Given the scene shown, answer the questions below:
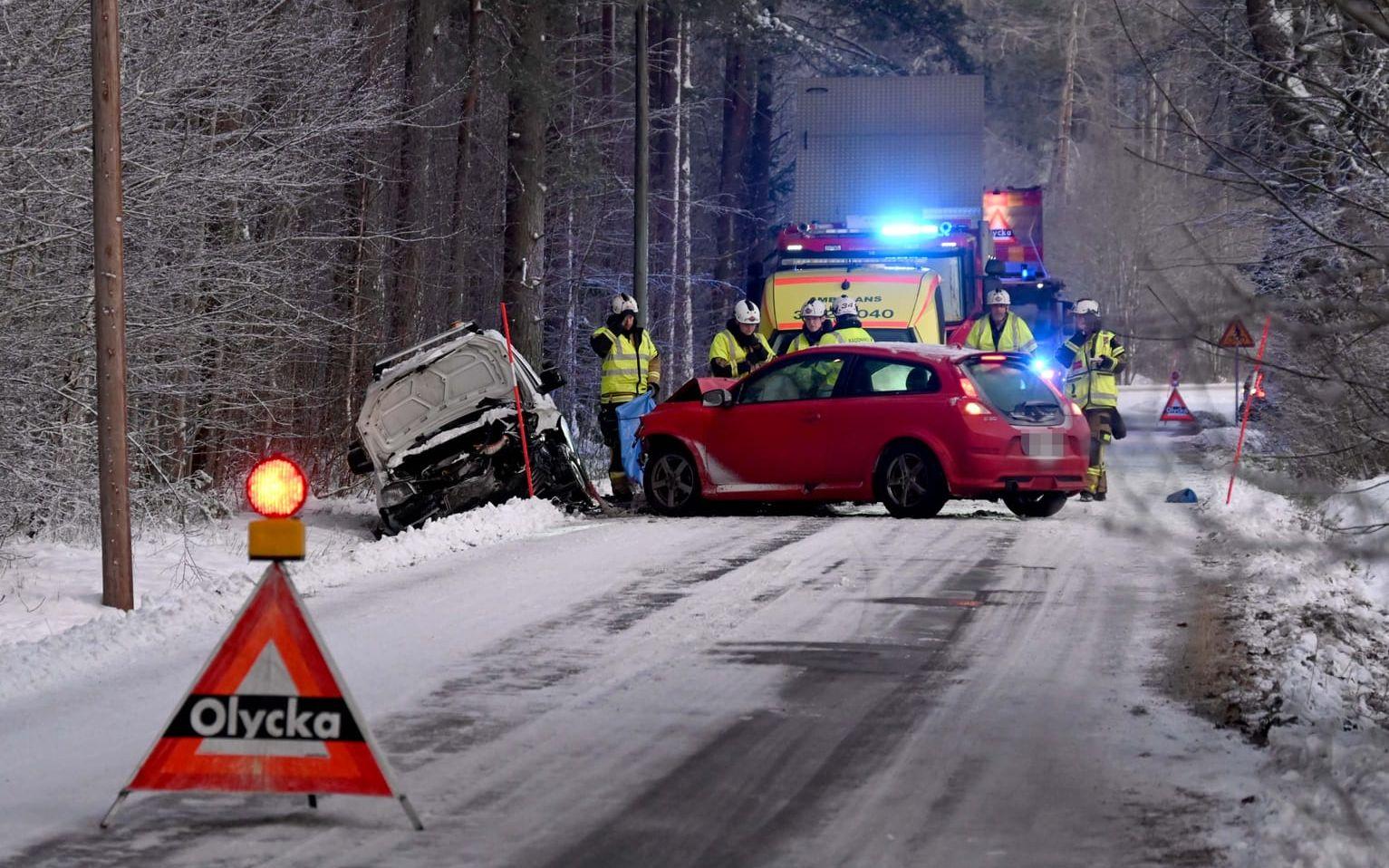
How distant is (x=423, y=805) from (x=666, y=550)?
7.83 meters

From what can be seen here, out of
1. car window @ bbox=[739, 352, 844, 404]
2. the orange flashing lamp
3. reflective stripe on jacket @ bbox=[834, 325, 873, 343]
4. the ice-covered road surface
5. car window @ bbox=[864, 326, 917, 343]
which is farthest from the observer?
car window @ bbox=[864, 326, 917, 343]

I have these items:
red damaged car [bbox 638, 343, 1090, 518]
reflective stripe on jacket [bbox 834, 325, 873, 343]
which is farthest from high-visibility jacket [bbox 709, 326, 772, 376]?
red damaged car [bbox 638, 343, 1090, 518]

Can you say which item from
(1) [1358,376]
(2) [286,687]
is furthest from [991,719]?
(2) [286,687]

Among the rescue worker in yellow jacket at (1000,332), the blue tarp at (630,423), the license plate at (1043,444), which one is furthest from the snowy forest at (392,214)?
the blue tarp at (630,423)

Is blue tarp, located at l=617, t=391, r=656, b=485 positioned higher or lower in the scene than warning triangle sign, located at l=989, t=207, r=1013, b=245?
lower

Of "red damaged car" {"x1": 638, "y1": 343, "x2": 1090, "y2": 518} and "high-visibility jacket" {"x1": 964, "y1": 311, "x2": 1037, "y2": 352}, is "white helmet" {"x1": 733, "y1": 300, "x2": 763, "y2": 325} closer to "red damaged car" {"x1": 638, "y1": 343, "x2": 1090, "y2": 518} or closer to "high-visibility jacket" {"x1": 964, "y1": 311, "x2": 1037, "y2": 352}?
"high-visibility jacket" {"x1": 964, "y1": 311, "x2": 1037, "y2": 352}

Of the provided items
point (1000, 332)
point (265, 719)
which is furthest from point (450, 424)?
point (265, 719)

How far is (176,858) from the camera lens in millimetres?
6160

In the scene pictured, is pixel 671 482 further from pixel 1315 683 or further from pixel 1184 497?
pixel 1315 683

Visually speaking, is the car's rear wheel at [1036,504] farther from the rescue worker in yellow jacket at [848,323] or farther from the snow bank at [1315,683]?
the snow bank at [1315,683]

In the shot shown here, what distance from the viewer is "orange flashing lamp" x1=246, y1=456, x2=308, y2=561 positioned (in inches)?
247

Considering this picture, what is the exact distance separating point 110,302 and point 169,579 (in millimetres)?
2490

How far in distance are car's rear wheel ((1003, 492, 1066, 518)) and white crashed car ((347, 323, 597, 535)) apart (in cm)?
432

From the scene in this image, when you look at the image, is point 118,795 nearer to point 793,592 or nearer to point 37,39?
point 793,592
